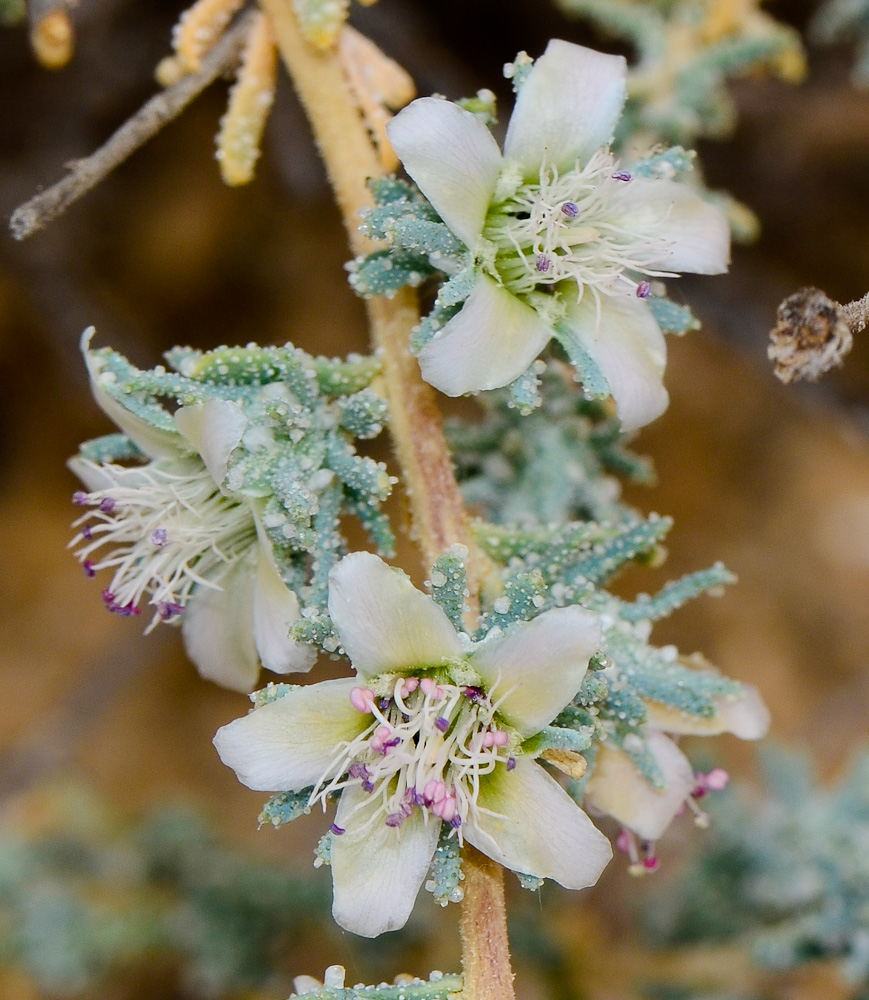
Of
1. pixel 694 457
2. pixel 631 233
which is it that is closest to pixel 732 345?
pixel 694 457

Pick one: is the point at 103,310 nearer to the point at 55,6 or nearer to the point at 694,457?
the point at 55,6

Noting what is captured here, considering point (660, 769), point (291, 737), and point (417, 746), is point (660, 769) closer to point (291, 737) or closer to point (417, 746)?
point (417, 746)

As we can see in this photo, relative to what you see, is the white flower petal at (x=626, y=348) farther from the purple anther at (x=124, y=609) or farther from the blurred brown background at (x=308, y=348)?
the blurred brown background at (x=308, y=348)

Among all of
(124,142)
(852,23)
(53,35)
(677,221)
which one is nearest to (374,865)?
(677,221)

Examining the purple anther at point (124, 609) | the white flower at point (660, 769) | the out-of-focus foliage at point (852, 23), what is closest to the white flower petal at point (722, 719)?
the white flower at point (660, 769)

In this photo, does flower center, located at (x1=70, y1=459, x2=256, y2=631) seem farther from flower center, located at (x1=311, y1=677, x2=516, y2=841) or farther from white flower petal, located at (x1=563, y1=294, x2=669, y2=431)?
white flower petal, located at (x1=563, y1=294, x2=669, y2=431)

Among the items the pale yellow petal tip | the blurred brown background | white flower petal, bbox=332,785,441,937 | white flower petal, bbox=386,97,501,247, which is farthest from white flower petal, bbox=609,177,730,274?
the blurred brown background

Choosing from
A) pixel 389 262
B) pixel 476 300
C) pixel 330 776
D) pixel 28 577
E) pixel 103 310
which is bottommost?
pixel 330 776
